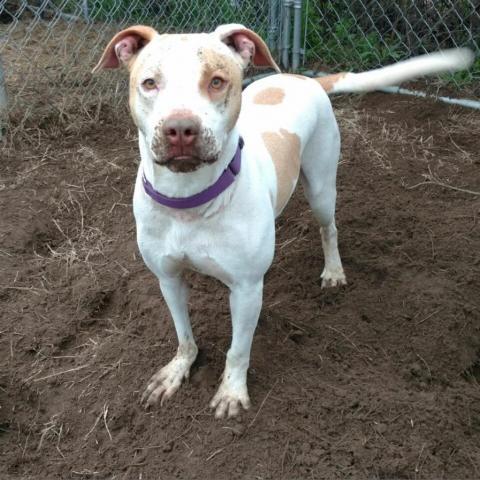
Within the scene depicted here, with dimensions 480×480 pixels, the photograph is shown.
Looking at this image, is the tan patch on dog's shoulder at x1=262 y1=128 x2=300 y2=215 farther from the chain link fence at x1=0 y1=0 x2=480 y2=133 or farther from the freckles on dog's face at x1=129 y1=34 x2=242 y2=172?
the chain link fence at x1=0 y1=0 x2=480 y2=133

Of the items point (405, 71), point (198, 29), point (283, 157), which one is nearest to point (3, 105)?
point (198, 29)

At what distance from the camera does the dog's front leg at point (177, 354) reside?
2360 mm

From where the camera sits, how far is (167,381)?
99.5 inches

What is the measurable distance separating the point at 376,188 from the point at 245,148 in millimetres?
1988

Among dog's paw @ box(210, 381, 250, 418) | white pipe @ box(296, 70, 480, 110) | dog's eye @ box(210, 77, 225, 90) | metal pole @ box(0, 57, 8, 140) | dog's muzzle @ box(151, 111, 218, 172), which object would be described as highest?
dog's eye @ box(210, 77, 225, 90)

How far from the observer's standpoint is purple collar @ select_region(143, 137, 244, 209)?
1925 millimetres

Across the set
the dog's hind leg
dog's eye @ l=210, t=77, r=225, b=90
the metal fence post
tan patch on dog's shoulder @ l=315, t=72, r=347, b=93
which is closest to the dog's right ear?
dog's eye @ l=210, t=77, r=225, b=90

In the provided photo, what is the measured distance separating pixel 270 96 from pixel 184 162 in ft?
3.76

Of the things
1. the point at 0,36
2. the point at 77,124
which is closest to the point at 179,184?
the point at 77,124

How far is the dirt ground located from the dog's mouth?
118 cm

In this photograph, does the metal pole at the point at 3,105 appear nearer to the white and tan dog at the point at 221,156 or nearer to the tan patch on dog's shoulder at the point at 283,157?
the white and tan dog at the point at 221,156

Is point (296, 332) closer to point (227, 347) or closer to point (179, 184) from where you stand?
point (227, 347)

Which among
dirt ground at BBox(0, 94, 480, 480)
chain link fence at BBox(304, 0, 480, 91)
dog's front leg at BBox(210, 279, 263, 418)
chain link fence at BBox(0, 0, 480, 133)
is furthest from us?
chain link fence at BBox(304, 0, 480, 91)

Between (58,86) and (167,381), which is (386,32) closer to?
(58,86)
